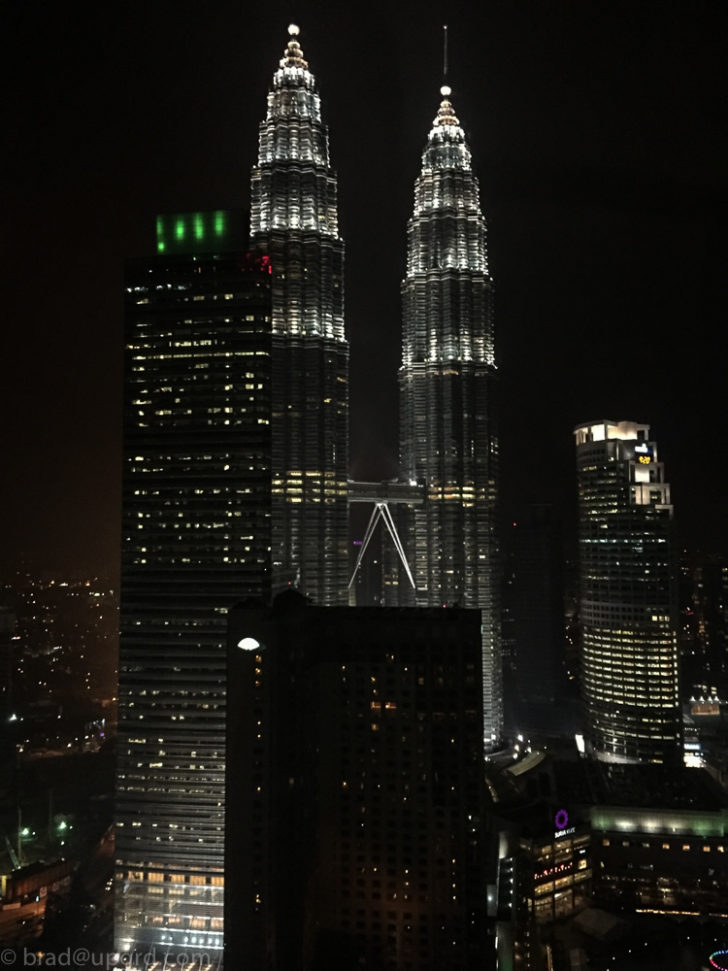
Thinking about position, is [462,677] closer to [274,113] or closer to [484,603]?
[484,603]

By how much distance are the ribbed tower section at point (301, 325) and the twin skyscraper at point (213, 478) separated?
0.06 meters

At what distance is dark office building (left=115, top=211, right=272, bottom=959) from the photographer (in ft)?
71.7

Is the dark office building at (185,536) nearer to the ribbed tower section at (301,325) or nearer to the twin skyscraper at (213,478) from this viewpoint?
the twin skyscraper at (213,478)

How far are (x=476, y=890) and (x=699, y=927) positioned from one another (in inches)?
347

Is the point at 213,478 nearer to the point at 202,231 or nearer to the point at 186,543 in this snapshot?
the point at 186,543

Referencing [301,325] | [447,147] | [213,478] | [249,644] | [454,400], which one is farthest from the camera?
[447,147]

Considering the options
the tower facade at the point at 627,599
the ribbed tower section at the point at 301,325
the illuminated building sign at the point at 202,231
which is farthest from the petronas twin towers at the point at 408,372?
the tower facade at the point at 627,599

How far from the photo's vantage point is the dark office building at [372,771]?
15.0 metres

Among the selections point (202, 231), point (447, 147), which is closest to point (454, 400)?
point (447, 147)

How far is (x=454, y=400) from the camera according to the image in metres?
34.3

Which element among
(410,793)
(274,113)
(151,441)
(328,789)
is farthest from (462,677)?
(274,113)

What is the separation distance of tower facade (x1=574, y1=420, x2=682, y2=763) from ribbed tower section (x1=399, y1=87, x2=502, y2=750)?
4.73m

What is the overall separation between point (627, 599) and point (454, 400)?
40.2 feet

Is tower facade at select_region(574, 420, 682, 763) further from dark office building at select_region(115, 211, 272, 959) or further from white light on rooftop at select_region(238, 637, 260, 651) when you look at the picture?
white light on rooftop at select_region(238, 637, 260, 651)
